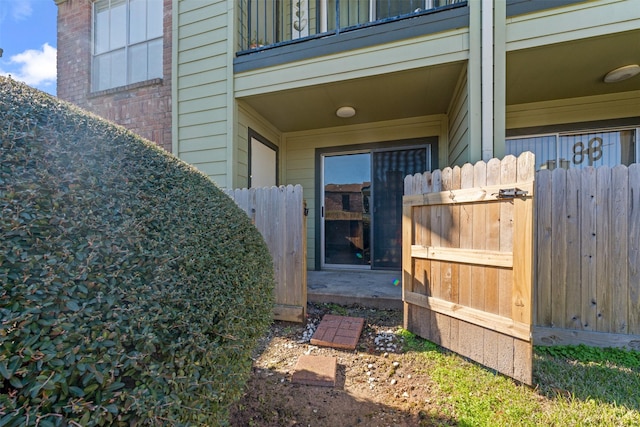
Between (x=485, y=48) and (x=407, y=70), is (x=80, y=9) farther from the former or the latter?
(x=485, y=48)

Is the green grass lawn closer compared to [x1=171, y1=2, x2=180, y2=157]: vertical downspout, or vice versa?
the green grass lawn

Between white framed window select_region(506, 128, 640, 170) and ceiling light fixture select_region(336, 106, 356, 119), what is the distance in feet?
8.49

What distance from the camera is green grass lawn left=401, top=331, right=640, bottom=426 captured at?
1.77 meters

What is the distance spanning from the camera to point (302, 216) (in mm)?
3387

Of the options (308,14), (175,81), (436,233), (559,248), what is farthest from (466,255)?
(308,14)

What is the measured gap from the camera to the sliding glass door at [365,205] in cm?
509

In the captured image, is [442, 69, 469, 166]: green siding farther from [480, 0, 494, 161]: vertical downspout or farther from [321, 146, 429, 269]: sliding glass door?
[321, 146, 429, 269]: sliding glass door

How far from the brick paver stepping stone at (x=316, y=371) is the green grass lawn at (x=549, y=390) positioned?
2.44 ft

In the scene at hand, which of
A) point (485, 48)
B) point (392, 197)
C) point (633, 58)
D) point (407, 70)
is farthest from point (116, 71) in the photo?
point (633, 58)

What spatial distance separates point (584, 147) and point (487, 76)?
2.67 metres

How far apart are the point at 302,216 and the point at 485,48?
2667 millimetres

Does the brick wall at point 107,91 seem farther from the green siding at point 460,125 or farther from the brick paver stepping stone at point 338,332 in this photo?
the green siding at point 460,125

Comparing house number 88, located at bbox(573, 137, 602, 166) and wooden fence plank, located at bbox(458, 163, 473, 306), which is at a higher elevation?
house number 88, located at bbox(573, 137, 602, 166)

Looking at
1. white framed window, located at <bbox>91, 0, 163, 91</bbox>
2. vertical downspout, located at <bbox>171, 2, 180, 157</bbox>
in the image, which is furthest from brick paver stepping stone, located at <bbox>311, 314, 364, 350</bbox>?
white framed window, located at <bbox>91, 0, 163, 91</bbox>
